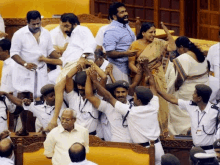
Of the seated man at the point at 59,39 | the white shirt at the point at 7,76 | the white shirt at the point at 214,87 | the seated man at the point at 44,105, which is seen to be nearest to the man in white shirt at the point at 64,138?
the seated man at the point at 44,105

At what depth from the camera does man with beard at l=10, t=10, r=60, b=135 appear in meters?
10.3

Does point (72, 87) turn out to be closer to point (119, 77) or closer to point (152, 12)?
point (119, 77)

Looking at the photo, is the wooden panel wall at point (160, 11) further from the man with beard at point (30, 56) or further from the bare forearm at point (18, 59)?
the bare forearm at point (18, 59)

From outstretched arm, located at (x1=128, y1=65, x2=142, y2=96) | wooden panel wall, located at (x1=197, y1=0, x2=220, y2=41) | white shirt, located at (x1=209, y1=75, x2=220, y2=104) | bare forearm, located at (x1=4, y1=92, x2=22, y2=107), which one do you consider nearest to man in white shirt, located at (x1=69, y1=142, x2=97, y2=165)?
outstretched arm, located at (x1=128, y1=65, x2=142, y2=96)

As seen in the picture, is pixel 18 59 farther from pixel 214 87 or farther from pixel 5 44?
pixel 214 87

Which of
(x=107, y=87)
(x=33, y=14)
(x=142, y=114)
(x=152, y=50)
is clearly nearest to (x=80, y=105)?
(x=107, y=87)

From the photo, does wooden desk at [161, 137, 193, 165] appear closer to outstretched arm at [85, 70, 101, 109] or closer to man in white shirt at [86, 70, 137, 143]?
man in white shirt at [86, 70, 137, 143]

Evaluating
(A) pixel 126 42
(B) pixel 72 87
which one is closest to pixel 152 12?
(A) pixel 126 42

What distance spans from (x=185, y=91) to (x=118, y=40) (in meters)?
0.97

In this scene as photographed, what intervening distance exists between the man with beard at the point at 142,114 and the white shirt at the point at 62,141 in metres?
0.66

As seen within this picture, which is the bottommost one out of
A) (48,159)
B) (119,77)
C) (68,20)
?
(48,159)

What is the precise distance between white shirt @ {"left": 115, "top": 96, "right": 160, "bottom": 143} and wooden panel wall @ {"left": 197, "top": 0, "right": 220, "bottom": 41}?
4444 millimetres

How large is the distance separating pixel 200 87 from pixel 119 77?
147 centimetres

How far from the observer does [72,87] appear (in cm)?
973
